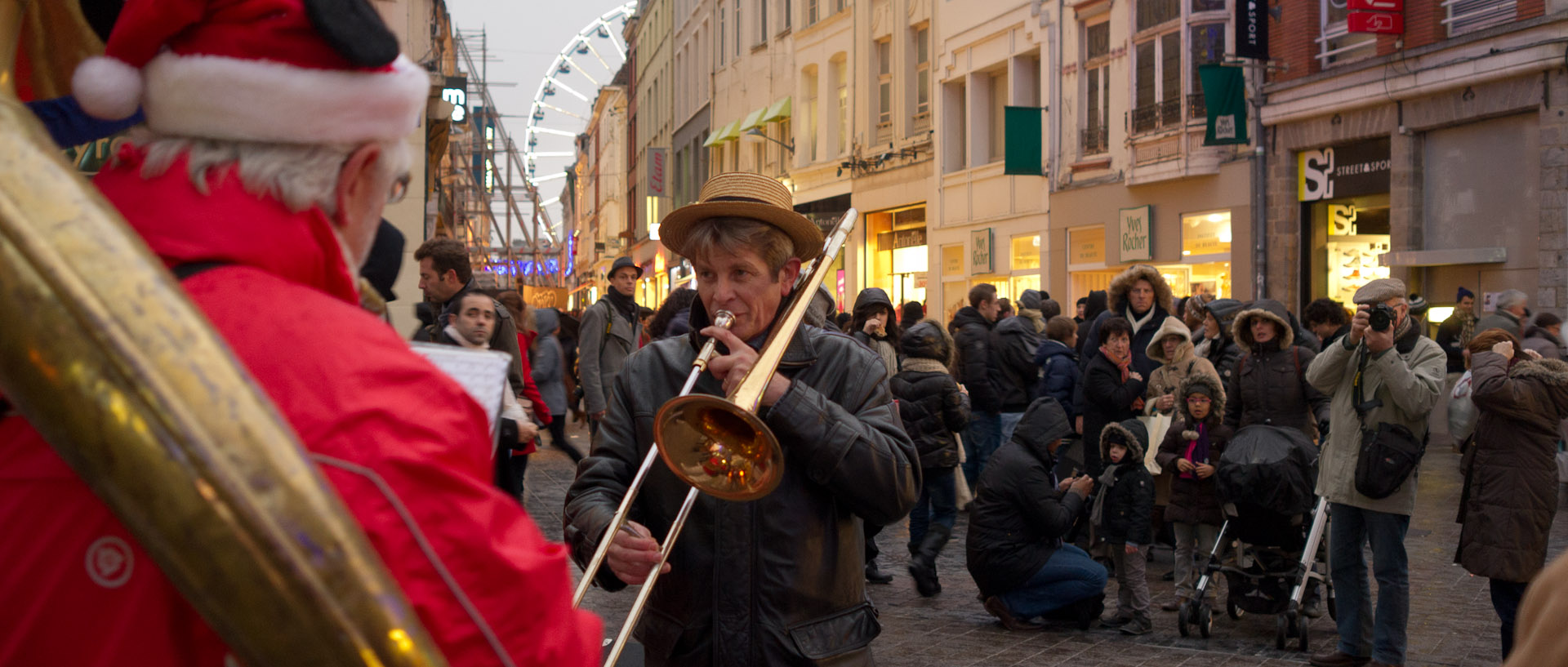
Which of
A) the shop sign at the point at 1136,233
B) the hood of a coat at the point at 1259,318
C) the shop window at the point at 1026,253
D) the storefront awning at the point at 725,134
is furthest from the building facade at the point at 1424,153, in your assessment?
the storefront awning at the point at 725,134

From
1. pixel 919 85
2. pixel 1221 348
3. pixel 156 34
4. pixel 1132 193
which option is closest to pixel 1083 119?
pixel 1132 193

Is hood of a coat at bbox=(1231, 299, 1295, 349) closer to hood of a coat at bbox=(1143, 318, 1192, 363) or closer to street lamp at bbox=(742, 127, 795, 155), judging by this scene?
hood of a coat at bbox=(1143, 318, 1192, 363)

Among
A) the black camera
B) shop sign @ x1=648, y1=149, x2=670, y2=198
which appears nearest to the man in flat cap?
the black camera

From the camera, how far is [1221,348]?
30.8 ft

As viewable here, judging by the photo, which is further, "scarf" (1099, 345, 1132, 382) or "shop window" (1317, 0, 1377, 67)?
"shop window" (1317, 0, 1377, 67)

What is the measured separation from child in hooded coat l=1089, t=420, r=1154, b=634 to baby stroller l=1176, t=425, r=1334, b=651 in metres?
0.26

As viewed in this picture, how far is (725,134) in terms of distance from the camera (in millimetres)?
36219

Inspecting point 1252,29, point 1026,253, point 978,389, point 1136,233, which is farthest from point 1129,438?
point 1026,253

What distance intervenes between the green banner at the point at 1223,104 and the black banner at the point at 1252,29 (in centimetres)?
34

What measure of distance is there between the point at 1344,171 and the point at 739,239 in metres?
17.5

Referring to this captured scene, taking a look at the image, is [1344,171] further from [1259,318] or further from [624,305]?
[624,305]

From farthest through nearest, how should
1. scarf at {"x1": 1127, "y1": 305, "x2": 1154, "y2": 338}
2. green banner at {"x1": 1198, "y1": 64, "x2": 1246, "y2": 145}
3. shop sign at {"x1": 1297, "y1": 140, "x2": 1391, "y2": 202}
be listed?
1. green banner at {"x1": 1198, "y1": 64, "x2": 1246, "y2": 145}
2. shop sign at {"x1": 1297, "y1": 140, "x2": 1391, "y2": 202}
3. scarf at {"x1": 1127, "y1": 305, "x2": 1154, "y2": 338}

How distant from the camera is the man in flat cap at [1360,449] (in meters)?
6.26

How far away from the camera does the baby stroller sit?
6961mm
